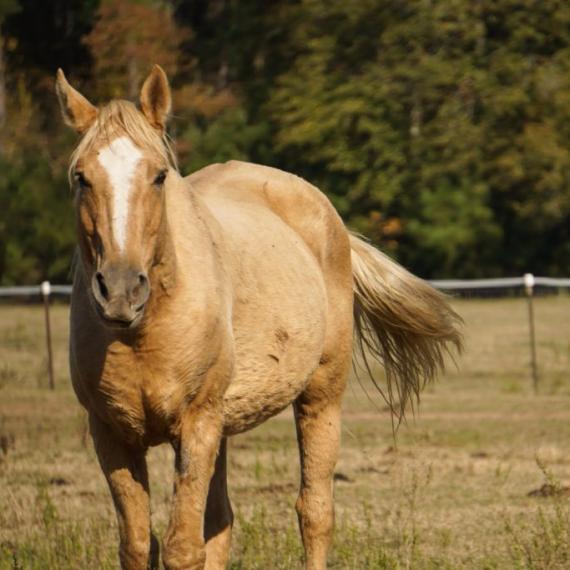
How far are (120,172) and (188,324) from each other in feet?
2.35

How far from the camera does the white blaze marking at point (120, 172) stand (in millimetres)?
4715

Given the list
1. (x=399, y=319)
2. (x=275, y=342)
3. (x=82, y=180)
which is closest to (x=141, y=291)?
(x=82, y=180)

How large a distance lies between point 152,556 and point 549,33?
31786mm

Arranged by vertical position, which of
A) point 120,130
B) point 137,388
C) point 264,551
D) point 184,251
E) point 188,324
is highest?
point 120,130

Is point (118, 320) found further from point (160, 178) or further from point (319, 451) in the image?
point (319, 451)

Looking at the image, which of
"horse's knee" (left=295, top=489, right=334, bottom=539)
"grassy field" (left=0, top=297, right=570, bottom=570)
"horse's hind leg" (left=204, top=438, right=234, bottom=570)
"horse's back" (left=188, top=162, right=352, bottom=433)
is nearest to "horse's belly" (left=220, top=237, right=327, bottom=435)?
"horse's back" (left=188, top=162, right=352, bottom=433)

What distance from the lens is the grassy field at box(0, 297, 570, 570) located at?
6.83m

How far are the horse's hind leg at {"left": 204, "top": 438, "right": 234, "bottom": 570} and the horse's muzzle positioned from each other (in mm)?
1973

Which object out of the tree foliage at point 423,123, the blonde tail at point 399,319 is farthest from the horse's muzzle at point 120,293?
the tree foliage at point 423,123

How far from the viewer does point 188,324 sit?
5.24m

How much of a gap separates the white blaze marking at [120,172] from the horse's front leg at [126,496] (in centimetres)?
101

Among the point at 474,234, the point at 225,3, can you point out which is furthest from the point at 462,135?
the point at 225,3

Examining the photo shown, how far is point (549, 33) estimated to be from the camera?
3622cm

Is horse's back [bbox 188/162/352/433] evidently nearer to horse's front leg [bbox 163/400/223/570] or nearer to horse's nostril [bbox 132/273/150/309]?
horse's front leg [bbox 163/400/223/570]
